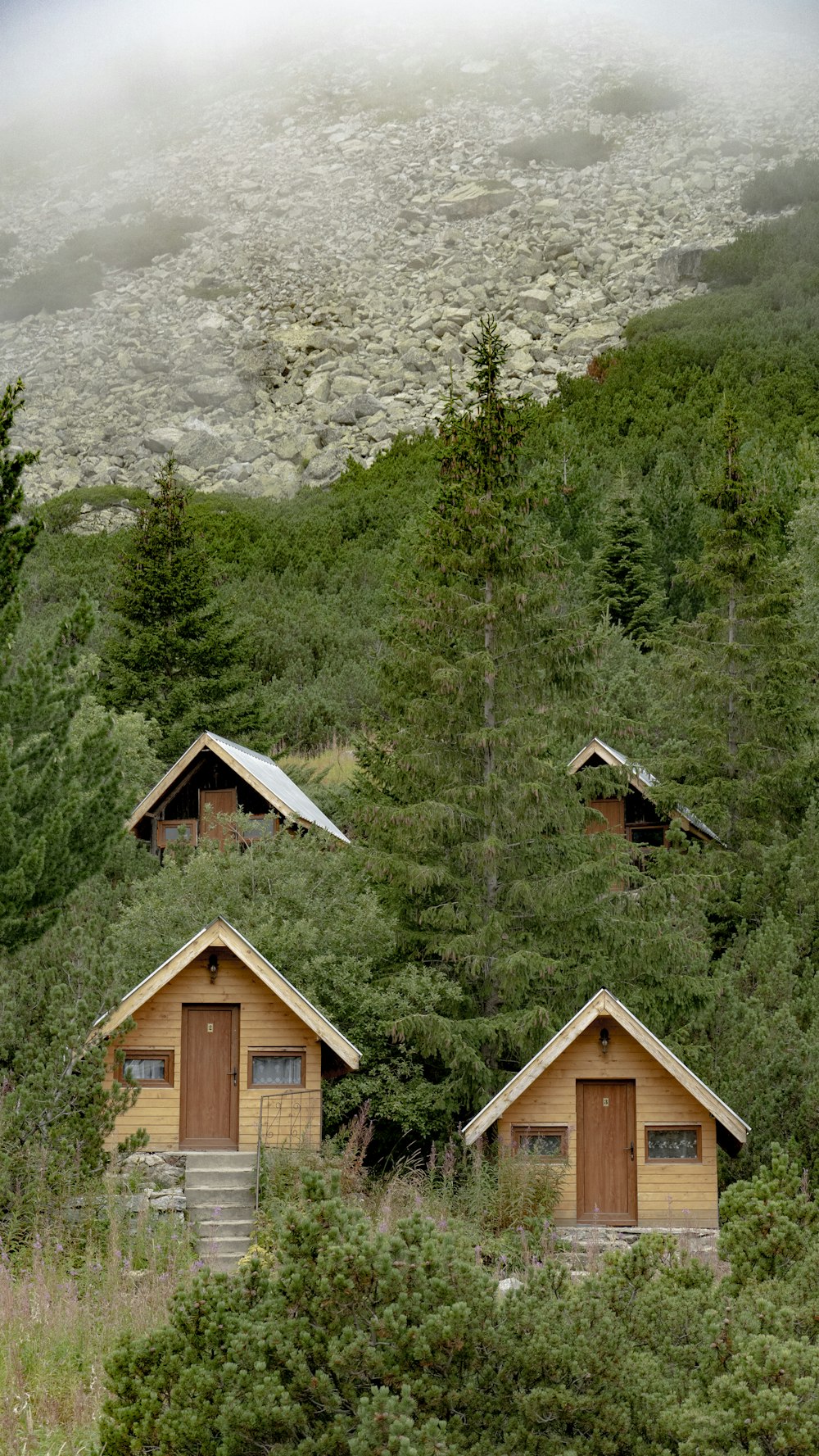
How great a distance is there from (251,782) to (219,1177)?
10257 mm

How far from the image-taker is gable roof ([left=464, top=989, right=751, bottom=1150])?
1898cm

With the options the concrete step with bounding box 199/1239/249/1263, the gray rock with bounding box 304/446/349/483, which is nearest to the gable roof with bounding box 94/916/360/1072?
the concrete step with bounding box 199/1239/249/1263

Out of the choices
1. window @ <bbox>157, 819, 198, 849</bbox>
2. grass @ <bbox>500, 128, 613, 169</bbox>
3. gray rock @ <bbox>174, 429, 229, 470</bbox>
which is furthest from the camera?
grass @ <bbox>500, 128, 613, 169</bbox>

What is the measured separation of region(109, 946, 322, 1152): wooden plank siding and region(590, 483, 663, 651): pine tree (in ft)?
86.0

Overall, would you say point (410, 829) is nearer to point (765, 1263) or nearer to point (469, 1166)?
point (469, 1166)

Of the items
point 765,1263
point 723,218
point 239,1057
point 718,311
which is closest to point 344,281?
point 723,218

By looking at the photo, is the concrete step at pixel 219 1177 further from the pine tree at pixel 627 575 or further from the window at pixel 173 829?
the pine tree at pixel 627 575

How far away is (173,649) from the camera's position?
116 feet

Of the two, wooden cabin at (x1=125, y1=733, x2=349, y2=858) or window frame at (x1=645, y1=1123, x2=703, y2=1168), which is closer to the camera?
window frame at (x1=645, y1=1123, x2=703, y2=1168)

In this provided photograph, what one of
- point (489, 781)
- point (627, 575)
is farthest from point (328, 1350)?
point (627, 575)

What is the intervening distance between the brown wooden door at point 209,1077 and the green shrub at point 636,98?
136 metres

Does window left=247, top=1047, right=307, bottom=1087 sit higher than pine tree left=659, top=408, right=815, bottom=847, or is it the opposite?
pine tree left=659, top=408, right=815, bottom=847

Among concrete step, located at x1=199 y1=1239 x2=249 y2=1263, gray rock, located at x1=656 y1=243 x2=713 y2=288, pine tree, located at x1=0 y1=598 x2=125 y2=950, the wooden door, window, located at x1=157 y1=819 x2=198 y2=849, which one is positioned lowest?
concrete step, located at x1=199 y1=1239 x2=249 y2=1263

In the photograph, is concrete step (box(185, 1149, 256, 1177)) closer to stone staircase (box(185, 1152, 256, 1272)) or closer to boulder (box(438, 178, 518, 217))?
stone staircase (box(185, 1152, 256, 1272))
